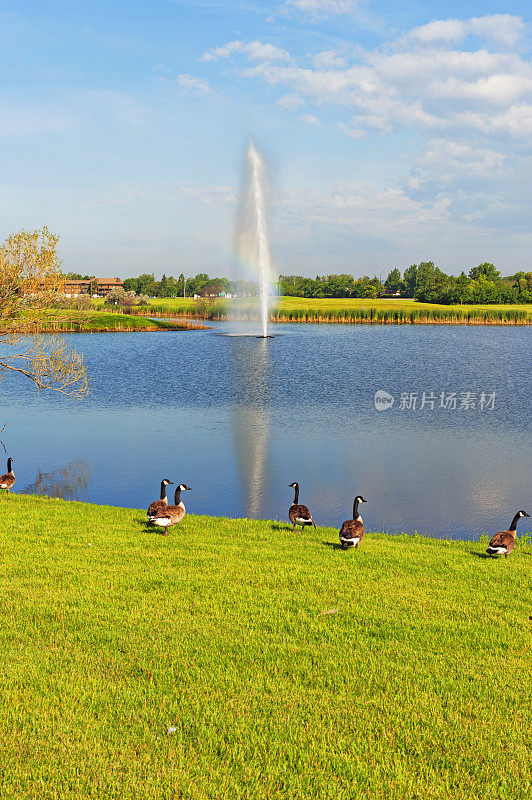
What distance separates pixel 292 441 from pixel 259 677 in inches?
919

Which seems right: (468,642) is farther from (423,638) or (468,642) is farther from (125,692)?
(125,692)

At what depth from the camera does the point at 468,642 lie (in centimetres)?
957

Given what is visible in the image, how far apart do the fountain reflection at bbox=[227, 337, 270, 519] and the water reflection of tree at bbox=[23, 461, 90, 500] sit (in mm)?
6515

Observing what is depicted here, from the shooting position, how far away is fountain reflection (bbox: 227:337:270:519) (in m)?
23.5

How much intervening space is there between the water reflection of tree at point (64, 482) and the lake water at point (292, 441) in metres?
0.09

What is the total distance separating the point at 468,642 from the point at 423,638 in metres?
0.71

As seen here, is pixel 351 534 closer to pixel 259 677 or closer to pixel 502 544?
pixel 502 544

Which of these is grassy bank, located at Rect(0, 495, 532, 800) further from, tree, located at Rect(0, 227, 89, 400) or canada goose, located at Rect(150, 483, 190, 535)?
tree, located at Rect(0, 227, 89, 400)

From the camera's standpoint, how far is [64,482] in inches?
963

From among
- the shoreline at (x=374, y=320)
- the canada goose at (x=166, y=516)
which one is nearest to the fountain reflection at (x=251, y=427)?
the canada goose at (x=166, y=516)

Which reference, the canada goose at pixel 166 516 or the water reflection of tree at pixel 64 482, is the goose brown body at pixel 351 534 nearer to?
the canada goose at pixel 166 516

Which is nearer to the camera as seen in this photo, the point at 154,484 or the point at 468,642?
the point at 468,642

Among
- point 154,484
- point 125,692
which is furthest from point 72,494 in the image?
point 125,692

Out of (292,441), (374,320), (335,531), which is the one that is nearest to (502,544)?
(335,531)
